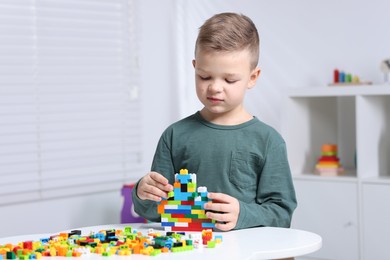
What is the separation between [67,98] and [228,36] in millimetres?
1665

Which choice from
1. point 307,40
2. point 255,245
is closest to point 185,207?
point 255,245

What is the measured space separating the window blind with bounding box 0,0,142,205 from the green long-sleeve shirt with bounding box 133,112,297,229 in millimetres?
1403

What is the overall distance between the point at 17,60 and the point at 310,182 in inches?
53.2

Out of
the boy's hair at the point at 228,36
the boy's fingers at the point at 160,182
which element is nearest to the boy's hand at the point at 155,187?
the boy's fingers at the point at 160,182

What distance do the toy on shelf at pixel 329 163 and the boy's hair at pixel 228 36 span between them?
143 centimetres

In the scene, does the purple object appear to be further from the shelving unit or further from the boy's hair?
the boy's hair

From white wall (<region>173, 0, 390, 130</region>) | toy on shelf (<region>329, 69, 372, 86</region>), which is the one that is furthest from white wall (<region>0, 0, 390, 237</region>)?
toy on shelf (<region>329, 69, 372, 86</region>)

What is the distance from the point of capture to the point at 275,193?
169cm

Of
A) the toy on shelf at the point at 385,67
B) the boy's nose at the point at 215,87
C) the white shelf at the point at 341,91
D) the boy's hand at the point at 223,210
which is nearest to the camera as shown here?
the boy's hand at the point at 223,210

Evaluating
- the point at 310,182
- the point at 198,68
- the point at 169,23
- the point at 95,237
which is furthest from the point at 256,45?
the point at 169,23

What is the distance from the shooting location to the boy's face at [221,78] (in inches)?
65.4

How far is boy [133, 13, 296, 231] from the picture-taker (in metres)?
1.67

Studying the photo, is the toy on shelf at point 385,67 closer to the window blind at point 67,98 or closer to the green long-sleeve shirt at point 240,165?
the window blind at point 67,98

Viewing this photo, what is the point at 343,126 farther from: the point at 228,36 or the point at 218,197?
the point at 218,197
